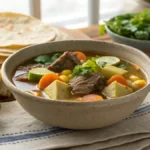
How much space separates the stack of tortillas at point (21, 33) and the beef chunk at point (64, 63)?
362mm

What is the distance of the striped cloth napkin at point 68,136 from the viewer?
4.20ft

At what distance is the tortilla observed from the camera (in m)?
1.92

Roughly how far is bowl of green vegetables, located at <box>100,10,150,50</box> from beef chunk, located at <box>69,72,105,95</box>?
0.59 m

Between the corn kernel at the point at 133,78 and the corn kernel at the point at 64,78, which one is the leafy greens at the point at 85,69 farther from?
the corn kernel at the point at 133,78

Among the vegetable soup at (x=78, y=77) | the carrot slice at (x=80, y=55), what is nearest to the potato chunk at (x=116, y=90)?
the vegetable soup at (x=78, y=77)

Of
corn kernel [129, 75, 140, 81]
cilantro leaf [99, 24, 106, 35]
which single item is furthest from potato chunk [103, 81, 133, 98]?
cilantro leaf [99, 24, 106, 35]

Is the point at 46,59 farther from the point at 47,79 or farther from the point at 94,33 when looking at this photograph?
the point at 94,33

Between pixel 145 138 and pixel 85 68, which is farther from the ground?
pixel 85 68

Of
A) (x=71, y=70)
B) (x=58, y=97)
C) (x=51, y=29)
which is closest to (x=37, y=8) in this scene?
(x=51, y=29)

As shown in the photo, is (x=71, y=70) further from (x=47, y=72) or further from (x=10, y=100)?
(x=10, y=100)

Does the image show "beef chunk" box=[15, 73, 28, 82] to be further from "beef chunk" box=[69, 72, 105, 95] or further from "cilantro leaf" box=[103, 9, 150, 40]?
"cilantro leaf" box=[103, 9, 150, 40]

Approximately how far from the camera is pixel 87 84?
4.39 feet

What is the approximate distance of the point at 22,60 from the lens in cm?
154

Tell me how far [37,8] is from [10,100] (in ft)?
4.73
